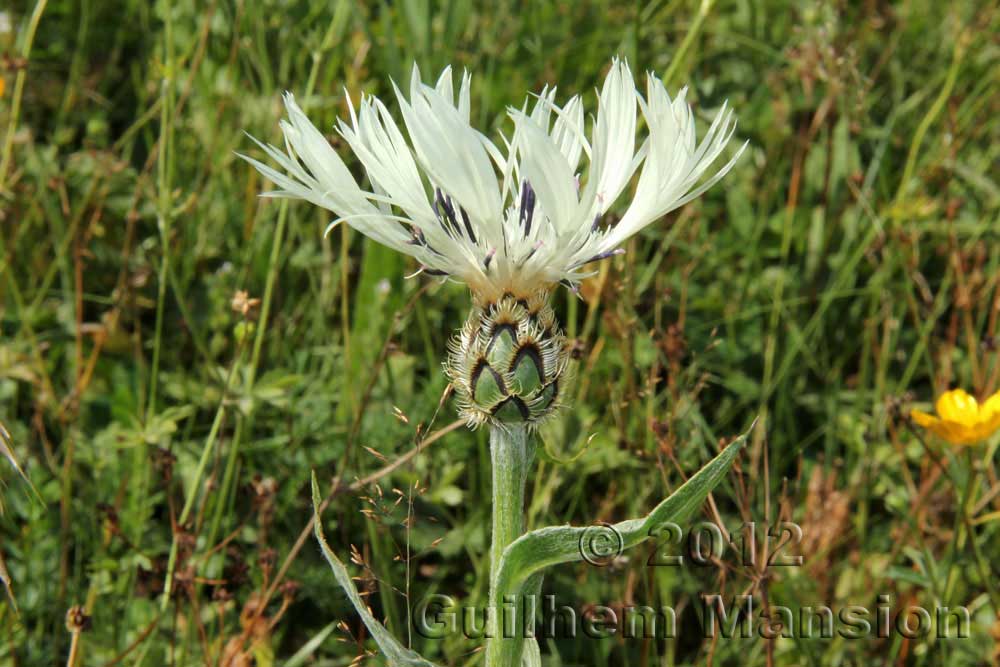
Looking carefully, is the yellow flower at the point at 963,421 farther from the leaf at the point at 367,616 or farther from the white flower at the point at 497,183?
the leaf at the point at 367,616

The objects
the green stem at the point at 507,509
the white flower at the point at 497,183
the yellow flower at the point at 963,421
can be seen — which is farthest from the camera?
the yellow flower at the point at 963,421

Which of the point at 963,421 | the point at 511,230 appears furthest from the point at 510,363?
the point at 963,421

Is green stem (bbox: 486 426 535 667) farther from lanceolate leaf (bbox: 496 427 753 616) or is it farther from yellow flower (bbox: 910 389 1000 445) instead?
yellow flower (bbox: 910 389 1000 445)

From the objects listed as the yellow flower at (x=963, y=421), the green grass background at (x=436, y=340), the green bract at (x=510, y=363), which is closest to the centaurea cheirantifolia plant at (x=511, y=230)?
the green bract at (x=510, y=363)

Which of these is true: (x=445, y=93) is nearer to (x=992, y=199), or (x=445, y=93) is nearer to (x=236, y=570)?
(x=236, y=570)

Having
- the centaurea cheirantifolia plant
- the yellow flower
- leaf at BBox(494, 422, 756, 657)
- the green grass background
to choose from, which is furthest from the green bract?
the yellow flower

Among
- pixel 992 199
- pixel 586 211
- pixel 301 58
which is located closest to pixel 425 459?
pixel 586 211

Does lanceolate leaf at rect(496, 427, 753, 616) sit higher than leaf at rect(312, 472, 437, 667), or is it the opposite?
lanceolate leaf at rect(496, 427, 753, 616)
